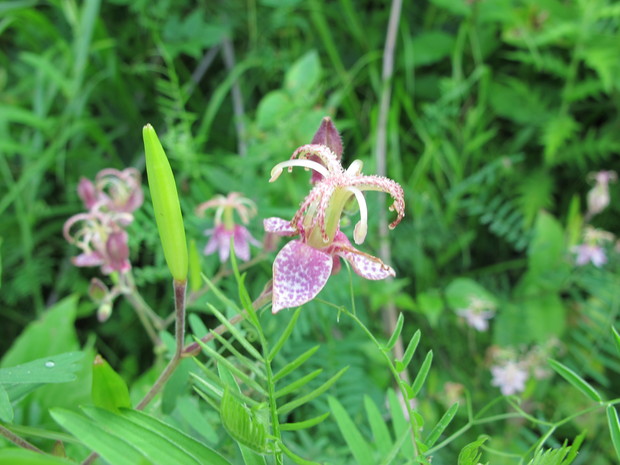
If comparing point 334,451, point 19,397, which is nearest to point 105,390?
point 19,397

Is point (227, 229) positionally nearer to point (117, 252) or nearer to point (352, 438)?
point (117, 252)

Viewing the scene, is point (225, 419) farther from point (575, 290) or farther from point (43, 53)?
point (43, 53)

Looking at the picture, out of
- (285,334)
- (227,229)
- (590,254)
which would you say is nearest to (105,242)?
(227,229)

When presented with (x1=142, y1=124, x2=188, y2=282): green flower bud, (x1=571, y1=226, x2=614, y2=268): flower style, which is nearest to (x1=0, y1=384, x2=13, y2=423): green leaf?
(x1=142, y1=124, x2=188, y2=282): green flower bud

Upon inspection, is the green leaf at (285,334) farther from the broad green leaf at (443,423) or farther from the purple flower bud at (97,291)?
the purple flower bud at (97,291)

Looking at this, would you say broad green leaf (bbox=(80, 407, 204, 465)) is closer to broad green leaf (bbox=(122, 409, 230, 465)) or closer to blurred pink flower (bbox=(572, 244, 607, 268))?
broad green leaf (bbox=(122, 409, 230, 465))
